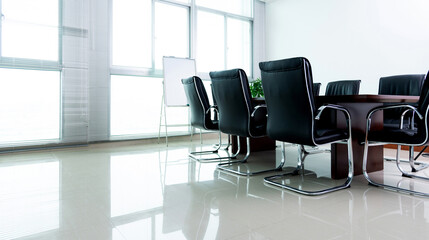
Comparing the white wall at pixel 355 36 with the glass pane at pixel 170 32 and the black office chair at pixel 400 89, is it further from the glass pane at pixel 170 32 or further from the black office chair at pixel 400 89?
the glass pane at pixel 170 32

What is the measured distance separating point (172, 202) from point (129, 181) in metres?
0.77

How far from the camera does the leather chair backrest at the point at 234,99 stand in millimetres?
2836

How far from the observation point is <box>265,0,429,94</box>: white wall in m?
4.66

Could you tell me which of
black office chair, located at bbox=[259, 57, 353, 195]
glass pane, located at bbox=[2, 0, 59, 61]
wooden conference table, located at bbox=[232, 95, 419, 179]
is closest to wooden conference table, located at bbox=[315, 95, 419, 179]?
wooden conference table, located at bbox=[232, 95, 419, 179]

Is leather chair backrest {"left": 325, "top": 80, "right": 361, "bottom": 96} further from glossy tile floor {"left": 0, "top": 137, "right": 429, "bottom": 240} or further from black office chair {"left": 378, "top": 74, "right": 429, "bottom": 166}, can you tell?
glossy tile floor {"left": 0, "top": 137, "right": 429, "bottom": 240}

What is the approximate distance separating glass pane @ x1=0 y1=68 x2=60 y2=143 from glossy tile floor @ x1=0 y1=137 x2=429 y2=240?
1.38 metres

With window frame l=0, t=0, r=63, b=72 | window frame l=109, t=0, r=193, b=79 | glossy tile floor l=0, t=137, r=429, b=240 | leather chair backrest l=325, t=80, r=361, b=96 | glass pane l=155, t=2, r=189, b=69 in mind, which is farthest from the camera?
glass pane l=155, t=2, r=189, b=69

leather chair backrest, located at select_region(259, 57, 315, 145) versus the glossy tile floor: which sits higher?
leather chair backrest, located at select_region(259, 57, 315, 145)

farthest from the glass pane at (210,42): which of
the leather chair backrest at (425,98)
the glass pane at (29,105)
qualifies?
the leather chair backrest at (425,98)

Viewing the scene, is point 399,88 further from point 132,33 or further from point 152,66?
point 132,33

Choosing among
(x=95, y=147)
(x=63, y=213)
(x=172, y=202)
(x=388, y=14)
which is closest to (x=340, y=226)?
(x=172, y=202)

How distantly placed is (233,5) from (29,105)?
4.90m

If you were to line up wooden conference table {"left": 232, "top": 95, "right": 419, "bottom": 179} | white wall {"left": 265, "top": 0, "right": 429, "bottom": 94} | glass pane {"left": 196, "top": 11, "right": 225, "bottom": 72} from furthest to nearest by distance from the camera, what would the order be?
glass pane {"left": 196, "top": 11, "right": 225, "bottom": 72}
white wall {"left": 265, "top": 0, "right": 429, "bottom": 94}
wooden conference table {"left": 232, "top": 95, "right": 419, "bottom": 179}

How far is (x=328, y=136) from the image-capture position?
2.31 metres
